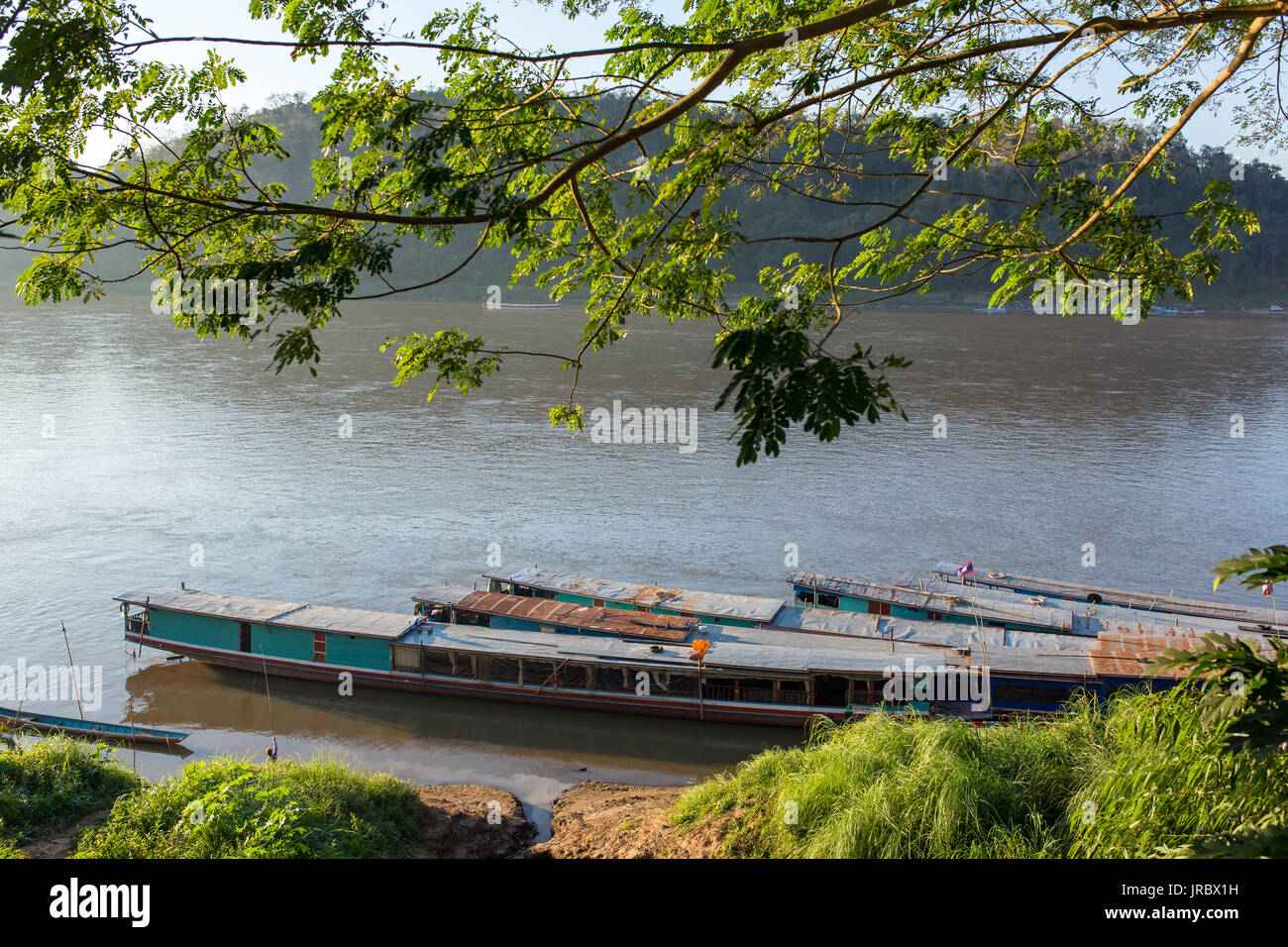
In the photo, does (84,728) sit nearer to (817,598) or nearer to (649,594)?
(649,594)

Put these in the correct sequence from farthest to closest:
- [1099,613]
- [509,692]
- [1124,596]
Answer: [1124,596], [1099,613], [509,692]

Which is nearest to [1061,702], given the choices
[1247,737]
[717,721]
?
[717,721]

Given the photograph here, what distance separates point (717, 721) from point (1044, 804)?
29.1 ft

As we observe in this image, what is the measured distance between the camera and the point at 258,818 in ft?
27.1

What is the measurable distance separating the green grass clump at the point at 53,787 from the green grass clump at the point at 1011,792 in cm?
599

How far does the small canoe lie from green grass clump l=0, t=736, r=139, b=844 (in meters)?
4.39

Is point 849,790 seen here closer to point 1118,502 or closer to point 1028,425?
point 1118,502

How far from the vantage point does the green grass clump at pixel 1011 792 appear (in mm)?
5059

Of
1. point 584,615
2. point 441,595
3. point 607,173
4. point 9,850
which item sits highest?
point 607,173

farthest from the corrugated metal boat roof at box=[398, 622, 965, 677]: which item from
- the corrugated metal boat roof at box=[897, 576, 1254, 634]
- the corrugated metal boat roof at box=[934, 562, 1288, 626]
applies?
the corrugated metal boat roof at box=[934, 562, 1288, 626]

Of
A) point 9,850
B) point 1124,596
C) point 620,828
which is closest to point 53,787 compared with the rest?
point 9,850

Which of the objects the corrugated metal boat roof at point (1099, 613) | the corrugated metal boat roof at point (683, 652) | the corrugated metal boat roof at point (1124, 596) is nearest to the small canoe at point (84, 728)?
the corrugated metal boat roof at point (683, 652)

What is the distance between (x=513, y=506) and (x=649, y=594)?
8.92 m

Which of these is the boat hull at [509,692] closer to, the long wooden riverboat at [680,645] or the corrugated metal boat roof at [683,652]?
the long wooden riverboat at [680,645]
